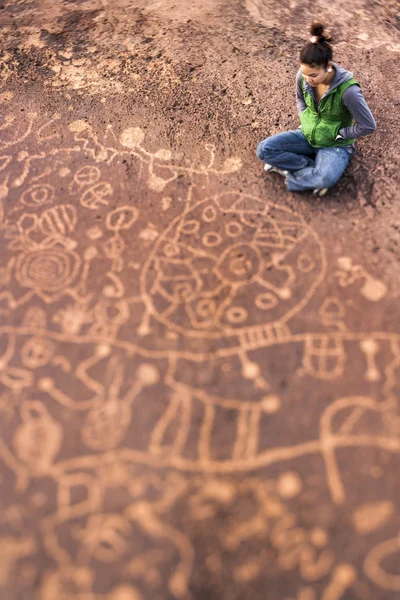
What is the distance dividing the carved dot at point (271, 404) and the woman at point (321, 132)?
1.42m

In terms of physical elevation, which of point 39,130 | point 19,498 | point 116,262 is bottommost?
point 19,498

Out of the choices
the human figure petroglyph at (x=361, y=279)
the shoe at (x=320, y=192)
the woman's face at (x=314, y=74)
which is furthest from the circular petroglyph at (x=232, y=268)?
the woman's face at (x=314, y=74)

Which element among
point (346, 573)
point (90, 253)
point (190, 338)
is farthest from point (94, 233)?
point (346, 573)

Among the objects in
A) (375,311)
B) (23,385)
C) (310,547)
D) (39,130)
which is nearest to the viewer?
(310,547)

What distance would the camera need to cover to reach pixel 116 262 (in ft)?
9.62

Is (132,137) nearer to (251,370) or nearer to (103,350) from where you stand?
(103,350)

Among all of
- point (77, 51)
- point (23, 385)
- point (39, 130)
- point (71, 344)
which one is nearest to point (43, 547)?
point (23, 385)

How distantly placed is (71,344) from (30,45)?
3016 millimetres

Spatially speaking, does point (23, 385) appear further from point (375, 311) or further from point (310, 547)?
point (375, 311)

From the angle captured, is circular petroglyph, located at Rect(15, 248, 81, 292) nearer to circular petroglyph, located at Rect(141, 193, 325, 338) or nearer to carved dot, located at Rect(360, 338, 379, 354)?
circular petroglyph, located at Rect(141, 193, 325, 338)

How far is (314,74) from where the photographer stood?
2771 millimetres

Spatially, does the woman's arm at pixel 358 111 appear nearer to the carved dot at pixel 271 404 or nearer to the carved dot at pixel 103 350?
the carved dot at pixel 271 404

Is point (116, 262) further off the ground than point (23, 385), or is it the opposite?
point (116, 262)

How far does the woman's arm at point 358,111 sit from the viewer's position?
9.41 ft
